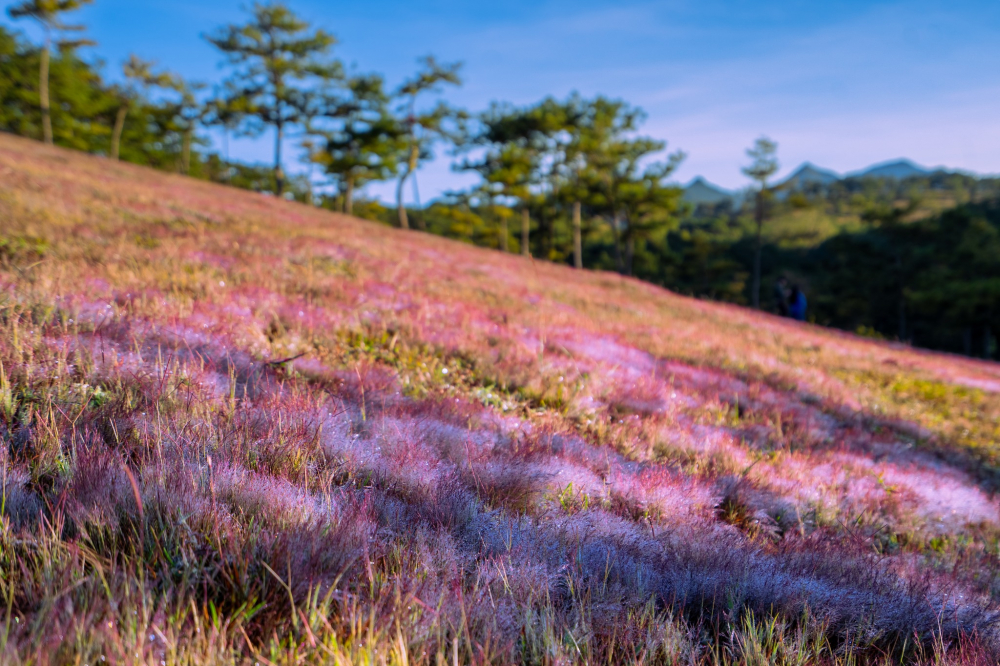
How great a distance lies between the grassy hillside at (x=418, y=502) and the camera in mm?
1313

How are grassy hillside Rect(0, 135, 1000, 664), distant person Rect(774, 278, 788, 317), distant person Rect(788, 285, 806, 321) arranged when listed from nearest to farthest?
grassy hillside Rect(0, 135, 1000, 664)
distant person Rect(788, 285, 806, 321)
distant person Rect(774, 278, 788, 317)

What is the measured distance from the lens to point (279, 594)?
4.50 ft

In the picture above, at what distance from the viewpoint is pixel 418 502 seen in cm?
201

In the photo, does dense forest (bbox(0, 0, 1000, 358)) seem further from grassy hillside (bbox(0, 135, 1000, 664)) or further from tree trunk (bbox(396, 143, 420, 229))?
grassy hillside (bbox(0, 135, 1000, 664))

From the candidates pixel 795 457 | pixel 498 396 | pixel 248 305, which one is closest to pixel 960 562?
pixel 795 457

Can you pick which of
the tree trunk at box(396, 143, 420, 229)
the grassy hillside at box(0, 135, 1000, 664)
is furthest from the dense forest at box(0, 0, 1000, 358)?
the grassy hillside at box(0, 135, 1000, 664)

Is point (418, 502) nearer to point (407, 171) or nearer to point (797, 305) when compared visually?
point (797, 305)

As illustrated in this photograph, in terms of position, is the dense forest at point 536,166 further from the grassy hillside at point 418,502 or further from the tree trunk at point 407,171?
the grassy hillside at point 418,502

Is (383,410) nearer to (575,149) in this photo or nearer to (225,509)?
(225,509)

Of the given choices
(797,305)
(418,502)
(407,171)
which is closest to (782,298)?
(797,305)

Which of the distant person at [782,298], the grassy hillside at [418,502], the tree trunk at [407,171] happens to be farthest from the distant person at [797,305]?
the tree trunk at [407,171]

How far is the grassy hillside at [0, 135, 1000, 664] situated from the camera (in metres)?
1.31

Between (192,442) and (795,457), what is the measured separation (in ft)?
13.4

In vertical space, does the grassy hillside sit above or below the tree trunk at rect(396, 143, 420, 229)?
below
